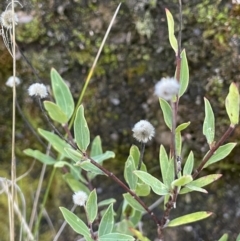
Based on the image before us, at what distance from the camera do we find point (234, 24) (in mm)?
935

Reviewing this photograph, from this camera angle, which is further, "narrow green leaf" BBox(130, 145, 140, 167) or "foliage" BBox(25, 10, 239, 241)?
"narrow green leaf" BBox(130, 145, 140, 167)

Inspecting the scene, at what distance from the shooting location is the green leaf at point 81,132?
29.8 inches

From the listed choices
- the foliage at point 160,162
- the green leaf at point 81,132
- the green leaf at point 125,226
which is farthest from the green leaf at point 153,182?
the green leaf at point 125,226

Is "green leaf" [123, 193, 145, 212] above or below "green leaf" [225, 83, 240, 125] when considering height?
below

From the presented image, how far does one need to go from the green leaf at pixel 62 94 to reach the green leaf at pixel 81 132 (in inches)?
2.3

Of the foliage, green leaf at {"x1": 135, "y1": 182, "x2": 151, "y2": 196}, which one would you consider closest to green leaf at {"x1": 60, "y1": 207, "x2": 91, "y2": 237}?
the foliage

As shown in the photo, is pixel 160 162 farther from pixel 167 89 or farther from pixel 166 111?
pixel 167 89

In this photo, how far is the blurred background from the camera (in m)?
0.96

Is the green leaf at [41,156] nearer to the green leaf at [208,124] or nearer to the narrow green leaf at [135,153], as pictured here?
the narrow green leaf at [135,153]

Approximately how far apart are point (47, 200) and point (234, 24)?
1.92ft

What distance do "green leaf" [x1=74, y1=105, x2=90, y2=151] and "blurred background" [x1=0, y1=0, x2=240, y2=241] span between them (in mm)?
276

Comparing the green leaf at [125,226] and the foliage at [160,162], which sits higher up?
the foliage at [160,162]

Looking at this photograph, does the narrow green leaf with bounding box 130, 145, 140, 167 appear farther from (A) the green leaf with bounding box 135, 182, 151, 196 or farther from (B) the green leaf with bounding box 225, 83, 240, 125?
(B) the green leaf with bounding box 225, 83, 240, 125

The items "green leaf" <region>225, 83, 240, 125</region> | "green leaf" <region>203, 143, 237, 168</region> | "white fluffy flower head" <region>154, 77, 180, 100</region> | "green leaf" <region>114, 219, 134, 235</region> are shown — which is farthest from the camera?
"green leaf" <region>114, 219, 134, 235</region>
